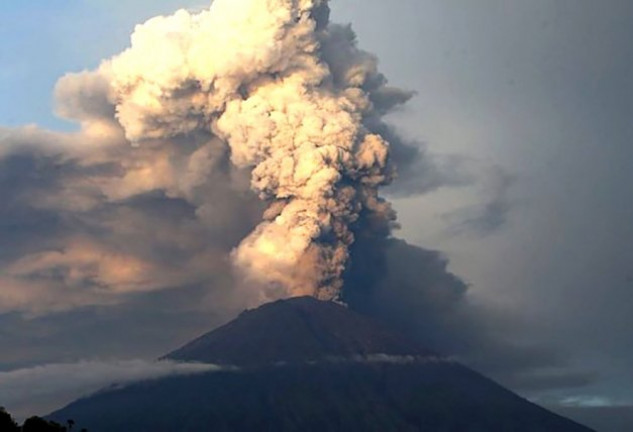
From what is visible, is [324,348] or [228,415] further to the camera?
[324,348]

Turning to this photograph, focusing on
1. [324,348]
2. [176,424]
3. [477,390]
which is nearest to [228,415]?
[176,424]

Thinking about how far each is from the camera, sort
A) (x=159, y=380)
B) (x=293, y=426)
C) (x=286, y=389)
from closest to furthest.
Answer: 1. (x=293, y=426)
2. (x=286, y=389)
3. (x=159, y=380)

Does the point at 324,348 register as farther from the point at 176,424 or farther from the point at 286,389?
the point at 176,424

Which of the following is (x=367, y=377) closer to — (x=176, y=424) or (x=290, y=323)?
(x=290, y=323)

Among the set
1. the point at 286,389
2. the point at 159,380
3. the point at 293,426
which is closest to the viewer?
the point at 293,426

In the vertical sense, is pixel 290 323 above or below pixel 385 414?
above

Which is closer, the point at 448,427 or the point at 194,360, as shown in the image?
the point at 448,427
